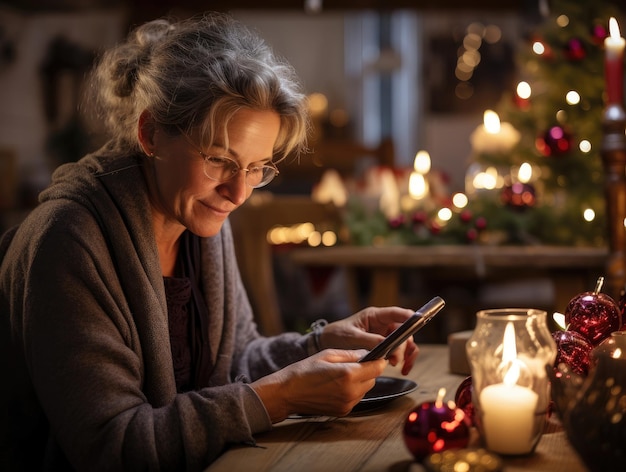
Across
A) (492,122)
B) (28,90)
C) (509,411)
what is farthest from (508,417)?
(28,90)

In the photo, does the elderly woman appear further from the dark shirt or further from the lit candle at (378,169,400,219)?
the lit candle at (378,169,400,219)

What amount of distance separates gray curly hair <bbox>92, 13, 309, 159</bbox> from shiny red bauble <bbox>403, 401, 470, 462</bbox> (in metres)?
0.57

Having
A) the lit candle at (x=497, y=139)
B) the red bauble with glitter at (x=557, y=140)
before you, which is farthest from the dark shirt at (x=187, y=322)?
the lit candle at (x=497, y=139)

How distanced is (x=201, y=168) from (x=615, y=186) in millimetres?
1076

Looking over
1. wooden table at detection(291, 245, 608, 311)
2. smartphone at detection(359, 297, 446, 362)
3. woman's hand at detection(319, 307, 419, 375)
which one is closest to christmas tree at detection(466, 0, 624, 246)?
wooden table at detection(291, 245, 608, 311)

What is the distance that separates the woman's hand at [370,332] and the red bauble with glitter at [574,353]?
308 mm

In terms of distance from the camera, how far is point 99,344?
112 centimetres

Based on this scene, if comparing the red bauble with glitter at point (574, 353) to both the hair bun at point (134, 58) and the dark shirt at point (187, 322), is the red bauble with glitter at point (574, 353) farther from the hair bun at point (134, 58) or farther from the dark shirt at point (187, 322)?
the hair bun at point (134, 58)

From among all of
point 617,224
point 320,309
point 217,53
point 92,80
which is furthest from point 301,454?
point 320,309

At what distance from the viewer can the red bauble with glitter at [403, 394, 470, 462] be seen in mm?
937

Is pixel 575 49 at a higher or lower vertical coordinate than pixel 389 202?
higher

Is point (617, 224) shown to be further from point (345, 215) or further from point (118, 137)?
point (345, 215)

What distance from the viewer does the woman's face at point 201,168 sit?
1.31 meters

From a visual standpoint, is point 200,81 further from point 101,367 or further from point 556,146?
point 556,146
